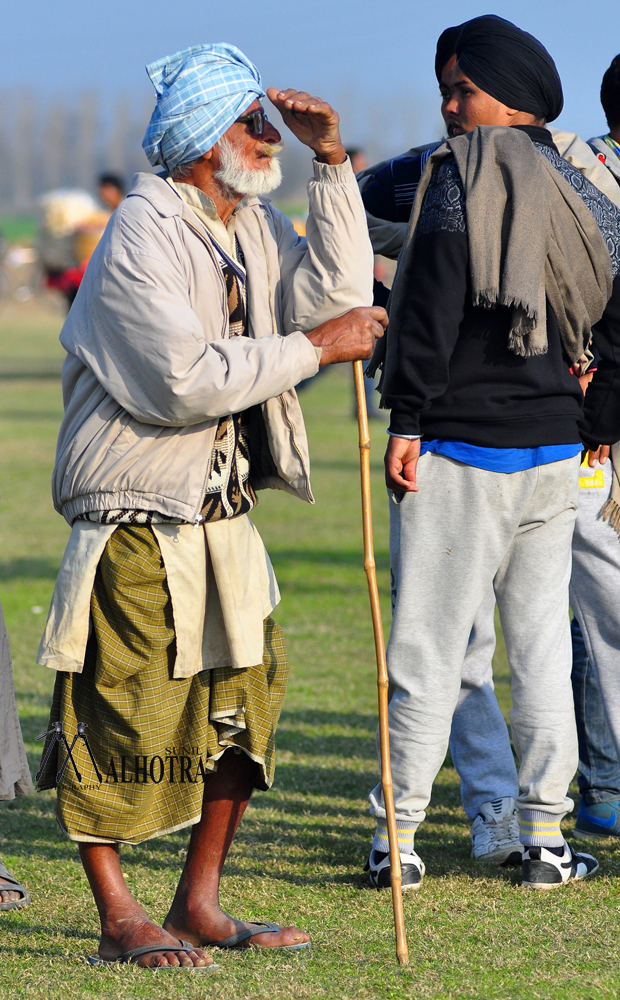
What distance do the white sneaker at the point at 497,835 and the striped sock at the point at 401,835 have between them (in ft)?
1.14

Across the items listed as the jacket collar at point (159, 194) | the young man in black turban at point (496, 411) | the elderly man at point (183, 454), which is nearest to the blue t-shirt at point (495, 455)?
the young man in black turban at point (496, 411)

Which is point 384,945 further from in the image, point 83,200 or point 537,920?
point 83,200

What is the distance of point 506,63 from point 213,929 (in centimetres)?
248

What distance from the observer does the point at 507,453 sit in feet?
10.9

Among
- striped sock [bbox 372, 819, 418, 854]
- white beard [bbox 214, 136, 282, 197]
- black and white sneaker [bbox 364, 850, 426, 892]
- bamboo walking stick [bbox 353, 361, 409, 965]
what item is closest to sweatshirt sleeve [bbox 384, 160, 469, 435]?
bamboo walking stick [bbox 353, 361, 409, 965]

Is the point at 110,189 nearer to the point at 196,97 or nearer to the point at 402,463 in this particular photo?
the point at 402,463

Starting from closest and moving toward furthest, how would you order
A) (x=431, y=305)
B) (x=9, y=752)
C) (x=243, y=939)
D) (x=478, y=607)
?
(x=243, y=939)
(x=431, y=305)
(x=478, y=607)
(x=9, y=752)

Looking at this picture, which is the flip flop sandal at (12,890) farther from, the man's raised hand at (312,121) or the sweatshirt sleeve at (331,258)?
the man's raised hand at (312,121)

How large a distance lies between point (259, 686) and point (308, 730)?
2.52 meters

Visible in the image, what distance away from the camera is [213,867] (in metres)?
3.11

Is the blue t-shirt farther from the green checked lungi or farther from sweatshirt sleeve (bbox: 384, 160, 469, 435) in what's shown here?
the green checked lungi

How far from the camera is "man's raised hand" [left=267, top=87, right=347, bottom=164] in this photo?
2867mm

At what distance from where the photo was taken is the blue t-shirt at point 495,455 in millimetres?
3307

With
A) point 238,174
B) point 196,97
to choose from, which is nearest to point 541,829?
point 238,174
